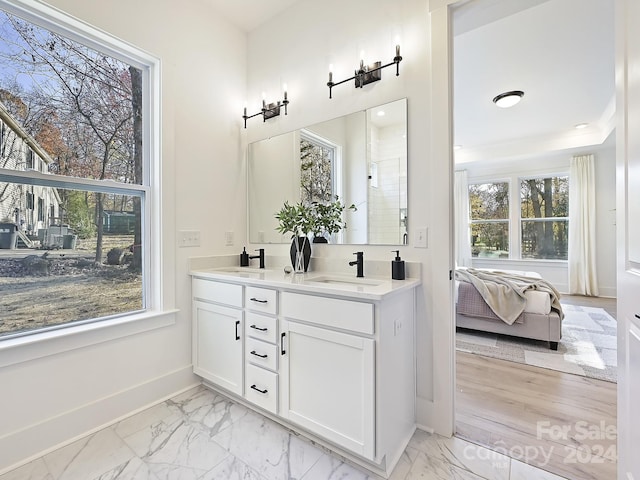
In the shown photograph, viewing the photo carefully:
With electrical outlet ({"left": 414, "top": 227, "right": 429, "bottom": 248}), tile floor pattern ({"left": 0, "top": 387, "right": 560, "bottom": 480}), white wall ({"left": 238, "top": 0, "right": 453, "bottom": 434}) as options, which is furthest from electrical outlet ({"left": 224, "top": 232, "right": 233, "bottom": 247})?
electrical outlet ({"left": 414, "top": 227, "right": 429, "bottom": 248})

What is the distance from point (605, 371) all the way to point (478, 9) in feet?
9.40

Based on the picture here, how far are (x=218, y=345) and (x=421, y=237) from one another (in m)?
1.52

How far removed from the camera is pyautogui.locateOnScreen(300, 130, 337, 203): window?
88.7 inches

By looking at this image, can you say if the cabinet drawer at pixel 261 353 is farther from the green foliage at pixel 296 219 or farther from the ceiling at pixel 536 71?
the ceiling at pixel 536 71

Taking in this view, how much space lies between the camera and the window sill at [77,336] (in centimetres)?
155

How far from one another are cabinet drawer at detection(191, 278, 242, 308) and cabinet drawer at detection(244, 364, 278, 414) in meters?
0.42

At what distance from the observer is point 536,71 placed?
10.5ft

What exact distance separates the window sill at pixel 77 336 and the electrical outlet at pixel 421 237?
1756mm

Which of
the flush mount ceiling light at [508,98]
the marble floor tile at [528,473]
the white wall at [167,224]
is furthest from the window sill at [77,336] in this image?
the flush mount ceiling light at [508,98]

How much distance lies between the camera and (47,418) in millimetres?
1643

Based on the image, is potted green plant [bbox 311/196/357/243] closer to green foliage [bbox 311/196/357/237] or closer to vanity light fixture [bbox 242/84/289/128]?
green foliage [bbox 311/196/357/237]

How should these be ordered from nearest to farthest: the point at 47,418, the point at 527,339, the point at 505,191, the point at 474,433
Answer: the point at 47,418
the point at 474,433
the point at 527,339
the point at 505,191

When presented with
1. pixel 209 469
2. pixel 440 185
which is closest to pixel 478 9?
pixel 440 185

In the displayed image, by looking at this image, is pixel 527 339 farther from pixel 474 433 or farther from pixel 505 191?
pixel 505 191
